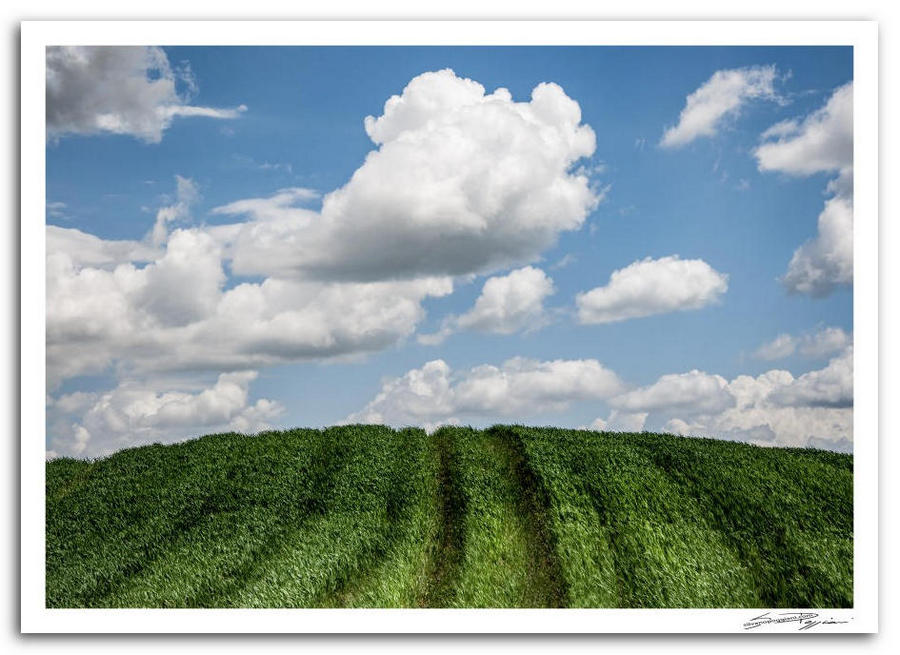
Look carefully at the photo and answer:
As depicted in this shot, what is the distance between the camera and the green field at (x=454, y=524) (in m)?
9.90

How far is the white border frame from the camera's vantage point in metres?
9.09

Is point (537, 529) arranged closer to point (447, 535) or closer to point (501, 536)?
point (501, 536)
